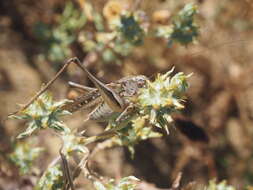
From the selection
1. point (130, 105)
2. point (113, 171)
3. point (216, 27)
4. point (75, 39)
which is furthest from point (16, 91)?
point (216, 27)

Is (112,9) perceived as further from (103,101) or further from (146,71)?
(103,101)

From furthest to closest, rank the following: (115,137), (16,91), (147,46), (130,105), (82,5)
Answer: (147,46) < (82,5) < (16,91) < (115,137) < (130,105)

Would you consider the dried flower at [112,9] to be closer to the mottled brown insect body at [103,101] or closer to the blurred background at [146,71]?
the blurred background at [146,71]

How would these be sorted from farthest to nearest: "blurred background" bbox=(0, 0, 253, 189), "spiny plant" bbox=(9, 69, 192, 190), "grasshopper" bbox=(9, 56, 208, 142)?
"blurred background" bbox=(0, 0, 253, 189)
"grasshopper" bbox=(9, 56, 208, 142)
"spiny plant" bbox=(9, 69, 192, 190)

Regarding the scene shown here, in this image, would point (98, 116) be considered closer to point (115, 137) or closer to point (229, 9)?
point (115, 137)

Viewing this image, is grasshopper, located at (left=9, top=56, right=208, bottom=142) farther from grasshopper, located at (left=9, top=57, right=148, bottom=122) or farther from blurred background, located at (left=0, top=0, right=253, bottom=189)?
blurred background, located at (left=0, top=0, right=253, bottom=189)

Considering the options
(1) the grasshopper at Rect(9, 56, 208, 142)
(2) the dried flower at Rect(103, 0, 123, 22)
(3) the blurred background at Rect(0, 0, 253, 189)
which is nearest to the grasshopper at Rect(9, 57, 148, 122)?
(1) the grasshopper at Rect(9, 56, 208, 142)
